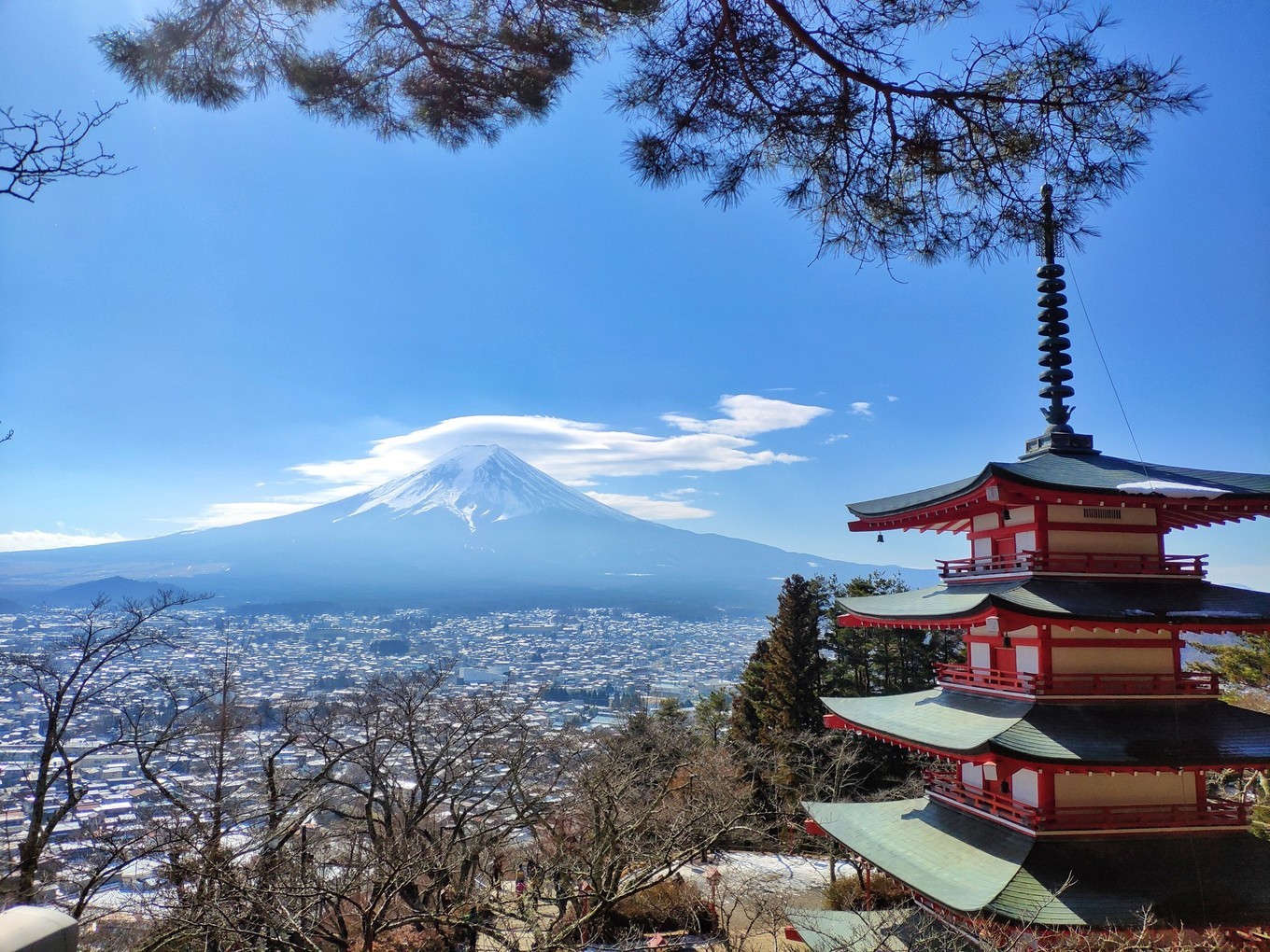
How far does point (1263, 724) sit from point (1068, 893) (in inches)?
105

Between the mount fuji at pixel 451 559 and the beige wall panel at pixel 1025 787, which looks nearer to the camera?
the beige wall panel at pixel 1025 787

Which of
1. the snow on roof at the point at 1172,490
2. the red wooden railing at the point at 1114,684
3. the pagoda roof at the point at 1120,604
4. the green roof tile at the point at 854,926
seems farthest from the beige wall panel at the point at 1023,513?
the green roof tile at the point at 854,926

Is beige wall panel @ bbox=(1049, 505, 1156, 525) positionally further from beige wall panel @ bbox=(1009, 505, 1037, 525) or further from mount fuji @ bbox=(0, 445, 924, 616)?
mount fuji @ bbox=(0, 445, 924, 616)

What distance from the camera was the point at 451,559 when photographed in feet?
362

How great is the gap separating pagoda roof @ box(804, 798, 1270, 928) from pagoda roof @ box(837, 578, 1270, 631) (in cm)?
197

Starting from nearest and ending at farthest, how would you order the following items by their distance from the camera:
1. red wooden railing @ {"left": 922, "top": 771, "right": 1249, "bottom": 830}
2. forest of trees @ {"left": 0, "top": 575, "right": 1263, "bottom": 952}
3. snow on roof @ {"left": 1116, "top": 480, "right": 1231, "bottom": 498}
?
snow on roof @ {"left": 1116, "top": 480, "right": 1231, "bottom": 498} < red wooden railing @ {"left": 922, "top": 771, "right": 1249, "bottom": 830} < forest of trees @ {"left": 0, "top": 575, "right": 1263, "bottom": 952}

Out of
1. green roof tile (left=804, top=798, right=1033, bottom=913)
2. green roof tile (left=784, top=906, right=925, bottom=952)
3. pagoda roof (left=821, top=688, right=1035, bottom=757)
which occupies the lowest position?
green roof tile (left=784, top=906, right=925, bottom=952)

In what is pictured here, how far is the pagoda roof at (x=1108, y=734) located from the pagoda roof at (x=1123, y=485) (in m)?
1.91

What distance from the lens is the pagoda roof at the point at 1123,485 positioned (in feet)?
20.9

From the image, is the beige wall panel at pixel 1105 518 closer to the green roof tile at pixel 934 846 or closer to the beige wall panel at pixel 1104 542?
the beige wall panel at pixel 1104 542

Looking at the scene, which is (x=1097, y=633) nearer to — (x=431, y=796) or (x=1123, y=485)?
(x=1123, y=485)

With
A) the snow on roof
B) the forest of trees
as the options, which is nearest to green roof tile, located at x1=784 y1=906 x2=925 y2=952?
the forest of trees

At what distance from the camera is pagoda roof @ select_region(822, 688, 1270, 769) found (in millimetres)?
6094

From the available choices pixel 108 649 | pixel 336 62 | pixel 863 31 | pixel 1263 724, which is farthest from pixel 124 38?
pixel 1263 724
